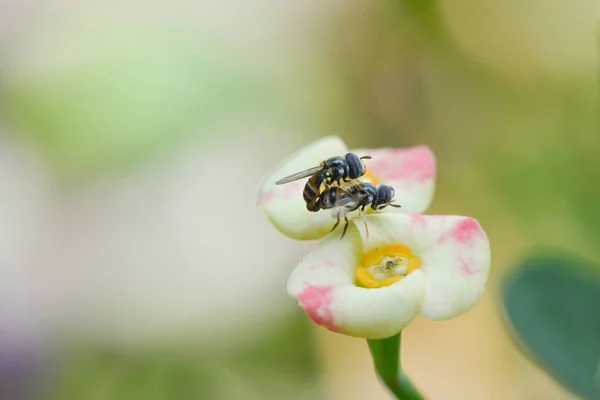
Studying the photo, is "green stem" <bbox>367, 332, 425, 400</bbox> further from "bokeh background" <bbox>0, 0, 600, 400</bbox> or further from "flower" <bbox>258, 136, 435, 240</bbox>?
"bokeh background" <bbox>0, 0, 600, 400</bbox>

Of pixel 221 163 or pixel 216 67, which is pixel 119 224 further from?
pixel 216 67

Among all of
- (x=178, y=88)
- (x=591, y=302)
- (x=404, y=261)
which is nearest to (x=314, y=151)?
(x=404, y=261)

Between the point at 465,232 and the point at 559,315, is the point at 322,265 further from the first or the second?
the point at 559,315

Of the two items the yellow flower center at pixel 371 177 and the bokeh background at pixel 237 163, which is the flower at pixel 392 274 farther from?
the bokeh background at pixel 237 163

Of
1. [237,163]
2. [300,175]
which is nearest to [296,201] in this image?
[300,175]

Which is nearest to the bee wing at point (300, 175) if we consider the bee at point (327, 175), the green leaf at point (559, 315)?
the bee at point (327, 175)

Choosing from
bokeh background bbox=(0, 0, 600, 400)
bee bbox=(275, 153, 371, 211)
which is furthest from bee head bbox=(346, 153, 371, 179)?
bokeh background bbox=(0, 0, 600, 400)
